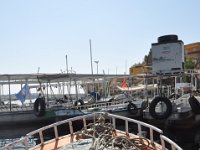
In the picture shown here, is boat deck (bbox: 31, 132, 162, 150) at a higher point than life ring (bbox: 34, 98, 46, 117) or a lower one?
higher

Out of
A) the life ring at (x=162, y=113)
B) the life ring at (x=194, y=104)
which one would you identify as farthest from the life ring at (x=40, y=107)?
the life ring at (x=194, y=104)

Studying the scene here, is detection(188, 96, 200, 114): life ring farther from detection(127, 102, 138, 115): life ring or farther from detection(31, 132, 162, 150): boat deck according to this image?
detection(31, 132, 162, 150): boat deck

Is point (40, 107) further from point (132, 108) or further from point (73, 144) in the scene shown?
point (73, 144)

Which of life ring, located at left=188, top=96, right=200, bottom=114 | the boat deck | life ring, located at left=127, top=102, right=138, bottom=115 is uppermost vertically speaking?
the boat deck

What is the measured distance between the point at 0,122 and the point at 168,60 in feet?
43.7

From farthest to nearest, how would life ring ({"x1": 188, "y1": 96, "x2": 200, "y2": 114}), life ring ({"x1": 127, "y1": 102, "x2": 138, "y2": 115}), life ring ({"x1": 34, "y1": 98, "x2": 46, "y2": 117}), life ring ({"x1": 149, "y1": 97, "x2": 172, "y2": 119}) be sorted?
life ring ({"x1": 127, "y1": 102, "x2": 138, "y2": 115})
life ring ({"x1": 34, "y1": 98, "x2": 46, "y2": 117})
life ring ({"x1": 188, "y1": 96, "x2": 200, "y2": 114})
life ring ({"x1": 149, "y1": 97, "x2": 172, "y2": 119})

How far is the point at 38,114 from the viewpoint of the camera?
863 inches

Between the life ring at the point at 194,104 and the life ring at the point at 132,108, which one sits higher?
the life ring at the point at 194,104

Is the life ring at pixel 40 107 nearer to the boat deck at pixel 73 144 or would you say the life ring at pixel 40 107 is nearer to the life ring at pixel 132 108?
the life ring at pixel 132 108

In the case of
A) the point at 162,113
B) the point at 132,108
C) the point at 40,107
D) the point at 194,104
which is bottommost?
the point at 132,108

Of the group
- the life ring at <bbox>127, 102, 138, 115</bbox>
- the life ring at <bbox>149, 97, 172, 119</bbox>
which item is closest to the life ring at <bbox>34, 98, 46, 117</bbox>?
the life ring at <bbox>127, 102, 138, 115</bbox>

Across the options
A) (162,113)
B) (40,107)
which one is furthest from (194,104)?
(40,107)

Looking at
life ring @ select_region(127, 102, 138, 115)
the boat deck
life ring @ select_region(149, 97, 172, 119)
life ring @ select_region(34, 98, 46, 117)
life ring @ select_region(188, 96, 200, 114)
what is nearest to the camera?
the boat deck

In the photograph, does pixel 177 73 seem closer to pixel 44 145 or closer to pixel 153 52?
pixel 153 52
